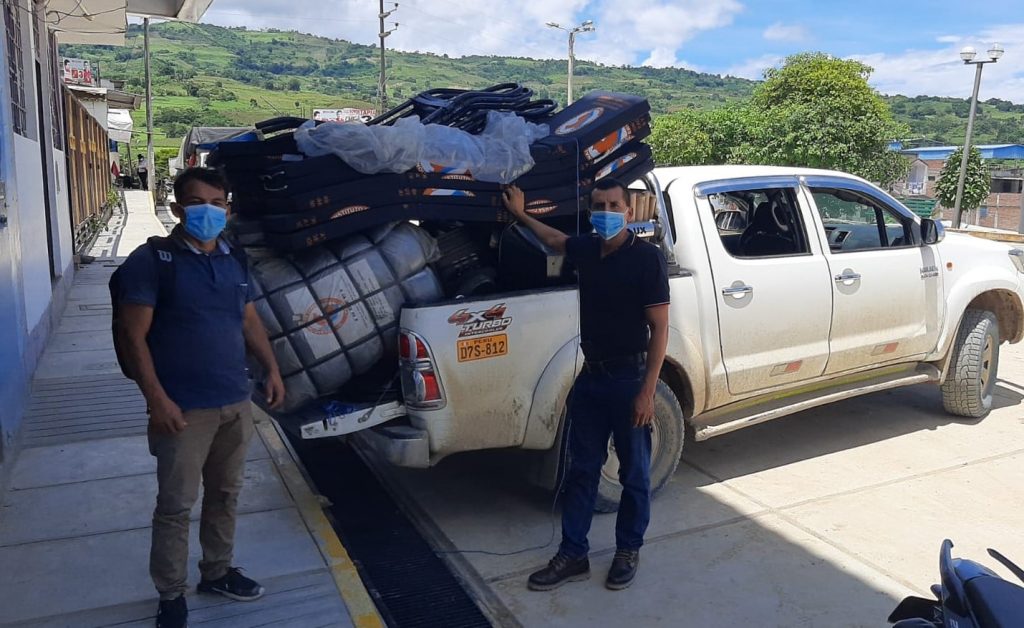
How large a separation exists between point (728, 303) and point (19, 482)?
14.0 feet

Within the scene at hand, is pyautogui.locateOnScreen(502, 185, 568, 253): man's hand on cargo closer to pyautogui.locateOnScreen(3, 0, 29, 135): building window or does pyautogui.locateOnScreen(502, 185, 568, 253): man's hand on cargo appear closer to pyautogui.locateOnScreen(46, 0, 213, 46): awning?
pyautogui.locateOnScreen(3, 0, 29, 135): building window

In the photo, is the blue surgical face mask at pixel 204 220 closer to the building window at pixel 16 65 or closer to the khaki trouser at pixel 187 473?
the khaki trouser at pixel 187 473

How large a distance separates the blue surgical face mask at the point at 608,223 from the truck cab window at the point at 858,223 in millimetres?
2630

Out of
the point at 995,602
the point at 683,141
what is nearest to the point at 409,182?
the point at 995,602

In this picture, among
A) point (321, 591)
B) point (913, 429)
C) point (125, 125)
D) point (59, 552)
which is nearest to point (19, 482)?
point (59, 552)

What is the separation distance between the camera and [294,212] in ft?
13.1

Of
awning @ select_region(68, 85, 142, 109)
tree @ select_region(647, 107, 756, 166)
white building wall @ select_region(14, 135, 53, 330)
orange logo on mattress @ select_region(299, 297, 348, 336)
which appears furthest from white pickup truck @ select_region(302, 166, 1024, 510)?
tree @ select_region(647, 107, 756, 166)

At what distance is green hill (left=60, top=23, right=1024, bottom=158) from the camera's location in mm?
90500

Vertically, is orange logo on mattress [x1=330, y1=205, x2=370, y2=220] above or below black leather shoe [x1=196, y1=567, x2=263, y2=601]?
above

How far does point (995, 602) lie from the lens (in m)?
2.29

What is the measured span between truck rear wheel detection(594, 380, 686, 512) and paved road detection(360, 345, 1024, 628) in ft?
0.51

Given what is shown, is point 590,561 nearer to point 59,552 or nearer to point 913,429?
point 59,552

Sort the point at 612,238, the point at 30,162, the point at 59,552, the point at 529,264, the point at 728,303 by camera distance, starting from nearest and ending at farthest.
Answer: the point at 612,238 → the point at 59,552 → the point at 529,264 → the point at 728,303 → the point at 30,162

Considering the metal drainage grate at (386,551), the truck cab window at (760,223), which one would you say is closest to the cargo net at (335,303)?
the metal drainage grate at (386,551)
